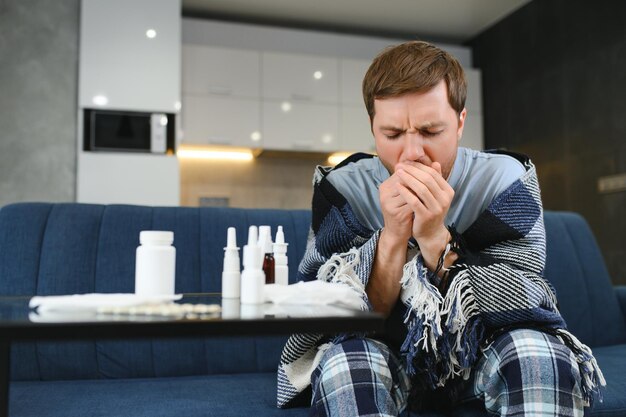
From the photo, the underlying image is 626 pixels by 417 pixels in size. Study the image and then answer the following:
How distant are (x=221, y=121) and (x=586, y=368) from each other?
12.6 feet

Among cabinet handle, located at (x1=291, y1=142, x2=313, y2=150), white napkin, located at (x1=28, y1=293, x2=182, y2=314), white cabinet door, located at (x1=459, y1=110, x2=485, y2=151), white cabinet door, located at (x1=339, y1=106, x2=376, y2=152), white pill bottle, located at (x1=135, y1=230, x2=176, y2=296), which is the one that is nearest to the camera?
white napkin, located at (x1=28, y1=293, x2=182, y2=314)

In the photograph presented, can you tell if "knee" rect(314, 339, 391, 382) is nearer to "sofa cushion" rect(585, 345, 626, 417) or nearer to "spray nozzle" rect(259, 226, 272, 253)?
"spray nozzle" rect(259, 226, 272, 253)

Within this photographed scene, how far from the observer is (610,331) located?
6.88ft

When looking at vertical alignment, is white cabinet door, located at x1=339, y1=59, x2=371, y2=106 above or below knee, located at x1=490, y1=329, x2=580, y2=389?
above

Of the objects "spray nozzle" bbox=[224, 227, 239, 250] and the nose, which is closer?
"spray nozzle" bbox=[224, 227, 239, 250]

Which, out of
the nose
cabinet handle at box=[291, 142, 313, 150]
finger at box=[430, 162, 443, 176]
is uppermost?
cabinet handle at box=[291, 142, 313, 150]

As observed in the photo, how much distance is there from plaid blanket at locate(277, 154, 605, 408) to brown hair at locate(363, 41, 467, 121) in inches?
9.4

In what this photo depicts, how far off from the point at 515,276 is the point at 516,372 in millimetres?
188

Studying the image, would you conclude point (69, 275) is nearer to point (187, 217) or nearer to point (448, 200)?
point (187, 217)

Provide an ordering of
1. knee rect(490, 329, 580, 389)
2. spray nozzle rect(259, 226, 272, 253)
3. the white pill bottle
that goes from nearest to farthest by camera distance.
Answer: the white pill bottle → knee rect(490, 329, 580, 389) → spray nozzle rect(259, 226, 272, 253)

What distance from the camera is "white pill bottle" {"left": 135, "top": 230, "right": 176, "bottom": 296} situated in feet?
3.13

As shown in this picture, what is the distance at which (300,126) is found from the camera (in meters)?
4.85

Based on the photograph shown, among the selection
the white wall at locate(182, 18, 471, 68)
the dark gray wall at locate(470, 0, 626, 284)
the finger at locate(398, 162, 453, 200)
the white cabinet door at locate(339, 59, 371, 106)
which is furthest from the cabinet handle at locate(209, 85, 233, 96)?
the finger at locate(398, 162, 453, 200)

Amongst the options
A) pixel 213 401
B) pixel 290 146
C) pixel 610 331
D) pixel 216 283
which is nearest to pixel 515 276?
pixel 213 401
